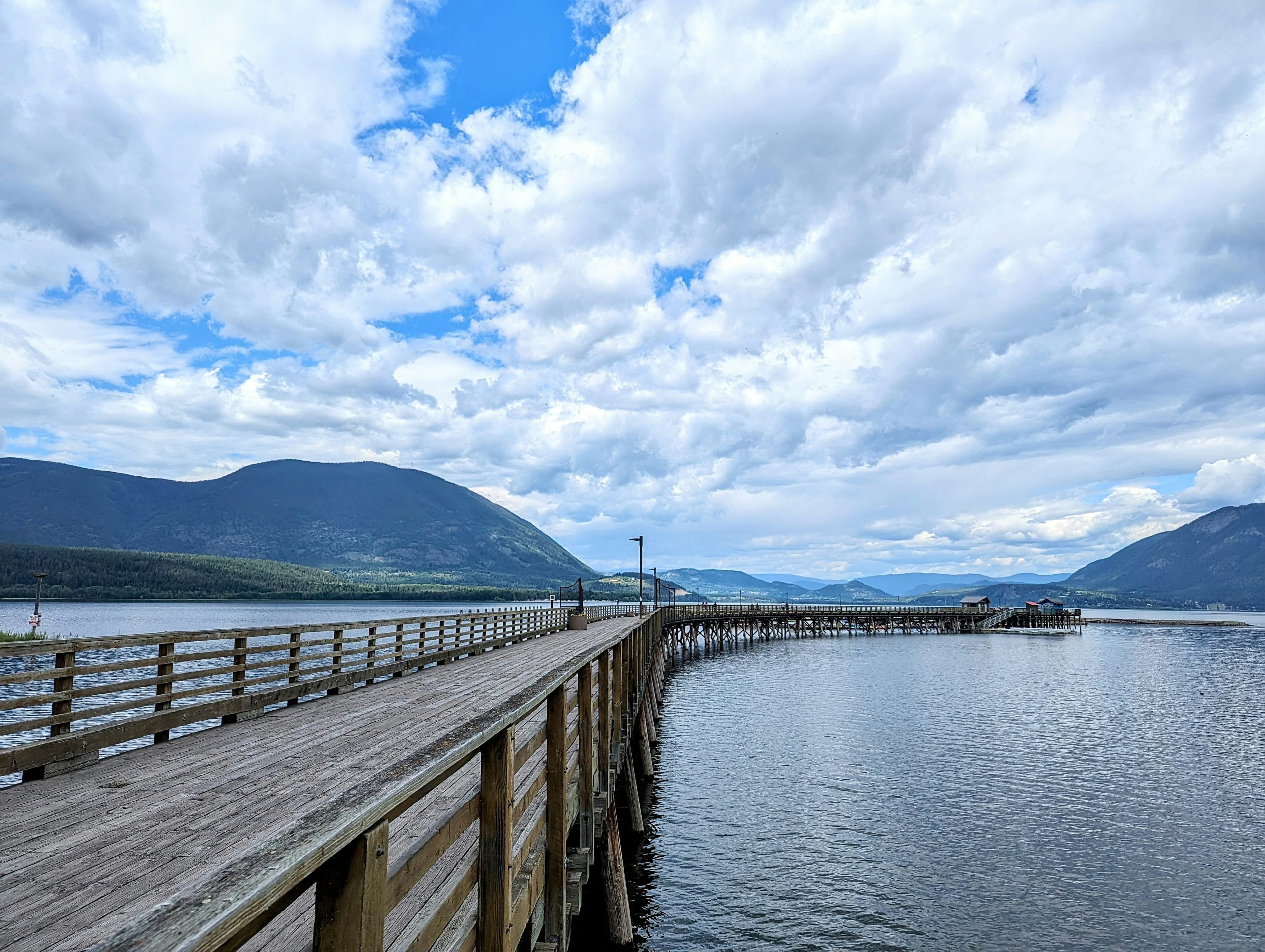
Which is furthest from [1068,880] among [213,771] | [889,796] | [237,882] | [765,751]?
[237,882]

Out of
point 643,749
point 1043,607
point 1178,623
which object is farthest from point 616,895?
point 1178,623

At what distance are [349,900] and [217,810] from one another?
15.4ft

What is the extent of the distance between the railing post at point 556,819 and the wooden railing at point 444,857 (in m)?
0.01

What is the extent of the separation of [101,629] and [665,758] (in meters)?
84.8

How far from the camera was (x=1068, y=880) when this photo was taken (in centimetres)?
1459

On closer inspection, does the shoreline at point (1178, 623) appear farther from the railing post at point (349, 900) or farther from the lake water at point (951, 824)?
the railing post at point (349, 900)

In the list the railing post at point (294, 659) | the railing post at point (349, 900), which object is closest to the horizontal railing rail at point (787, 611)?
the railing post at point (294, 659)

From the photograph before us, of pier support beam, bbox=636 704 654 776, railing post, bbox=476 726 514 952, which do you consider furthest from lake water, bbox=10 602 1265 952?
railing post, bbox=476 726 514 952

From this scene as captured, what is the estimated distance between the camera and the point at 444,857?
571 cm

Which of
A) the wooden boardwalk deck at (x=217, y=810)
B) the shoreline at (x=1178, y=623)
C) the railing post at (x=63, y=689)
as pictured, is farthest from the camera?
the shoreline at (x=1178, y=623)

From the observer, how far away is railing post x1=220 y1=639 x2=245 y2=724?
40.0ft

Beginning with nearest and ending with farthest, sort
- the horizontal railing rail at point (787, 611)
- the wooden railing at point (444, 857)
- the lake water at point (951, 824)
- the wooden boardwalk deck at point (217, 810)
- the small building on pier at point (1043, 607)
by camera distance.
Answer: the wooden railing at point (444, 857) < the wooden boardwalk deck at point (217, 810) < the lake water at point (951, 824) < the horizontal railing rail at point (787, 611) < the small building on pier at point (1043, 607)

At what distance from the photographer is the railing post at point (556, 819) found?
566cm

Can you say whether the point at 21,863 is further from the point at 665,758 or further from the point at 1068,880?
the point at 665,758
